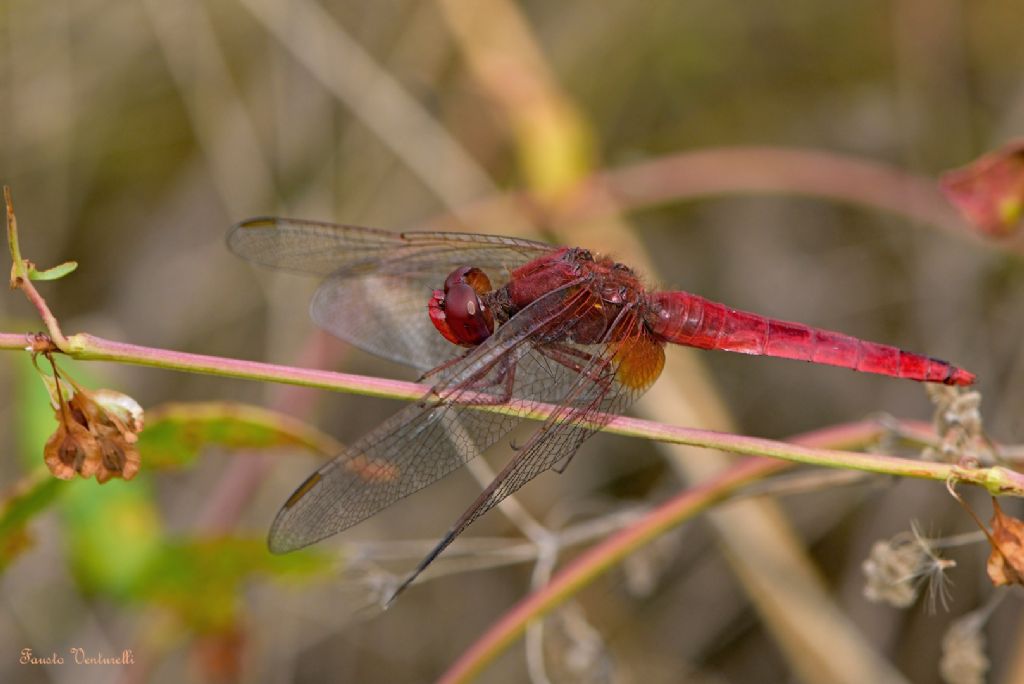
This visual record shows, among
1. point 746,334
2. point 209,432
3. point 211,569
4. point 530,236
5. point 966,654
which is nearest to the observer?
point 966,654

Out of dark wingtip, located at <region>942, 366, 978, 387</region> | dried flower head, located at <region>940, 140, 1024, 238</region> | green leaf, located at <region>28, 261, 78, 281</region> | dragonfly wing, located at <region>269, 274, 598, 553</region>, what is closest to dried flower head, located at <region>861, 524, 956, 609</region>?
dark wingtip, located at <region>942, 366, 978, 387</region>

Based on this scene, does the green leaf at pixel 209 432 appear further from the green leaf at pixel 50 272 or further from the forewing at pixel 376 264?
the green leaf at pixel 50 272

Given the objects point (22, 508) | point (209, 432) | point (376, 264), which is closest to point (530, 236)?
point (376, 264)

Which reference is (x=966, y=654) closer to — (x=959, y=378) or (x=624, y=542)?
(x=959, y=378)

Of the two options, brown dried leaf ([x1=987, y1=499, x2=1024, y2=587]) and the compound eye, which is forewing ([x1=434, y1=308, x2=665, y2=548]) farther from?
brown dried leaf ([x1=987, y1=499, x2=1024, y2=587])

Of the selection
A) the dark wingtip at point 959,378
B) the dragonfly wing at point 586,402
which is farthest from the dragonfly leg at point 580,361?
the dark wingtip at point 959,378
